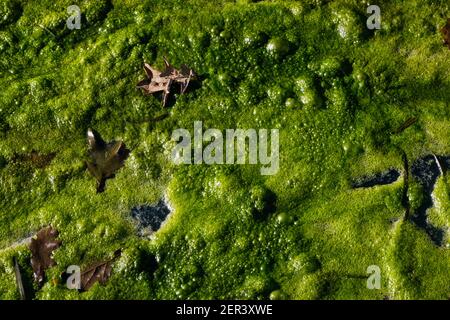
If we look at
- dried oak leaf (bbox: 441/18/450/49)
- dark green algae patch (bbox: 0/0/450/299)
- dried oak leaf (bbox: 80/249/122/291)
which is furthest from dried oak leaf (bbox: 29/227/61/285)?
dried oak leaf (bbox: 441/18/450/49)

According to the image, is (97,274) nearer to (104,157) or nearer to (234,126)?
(104,157)

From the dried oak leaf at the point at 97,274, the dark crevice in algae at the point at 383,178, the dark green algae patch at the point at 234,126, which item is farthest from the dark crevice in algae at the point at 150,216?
the dark crevice in algae at the point at 383,178

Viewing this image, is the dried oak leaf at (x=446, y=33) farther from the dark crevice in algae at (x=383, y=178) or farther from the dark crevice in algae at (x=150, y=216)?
the dark crevice in algae at (x=150, y=216)

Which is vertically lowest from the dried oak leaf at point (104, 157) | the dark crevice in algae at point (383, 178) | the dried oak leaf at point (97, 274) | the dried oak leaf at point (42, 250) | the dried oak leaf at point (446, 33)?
the dried oak leaf at point (97, 274)

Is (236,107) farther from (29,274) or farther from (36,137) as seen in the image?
(29,274)
